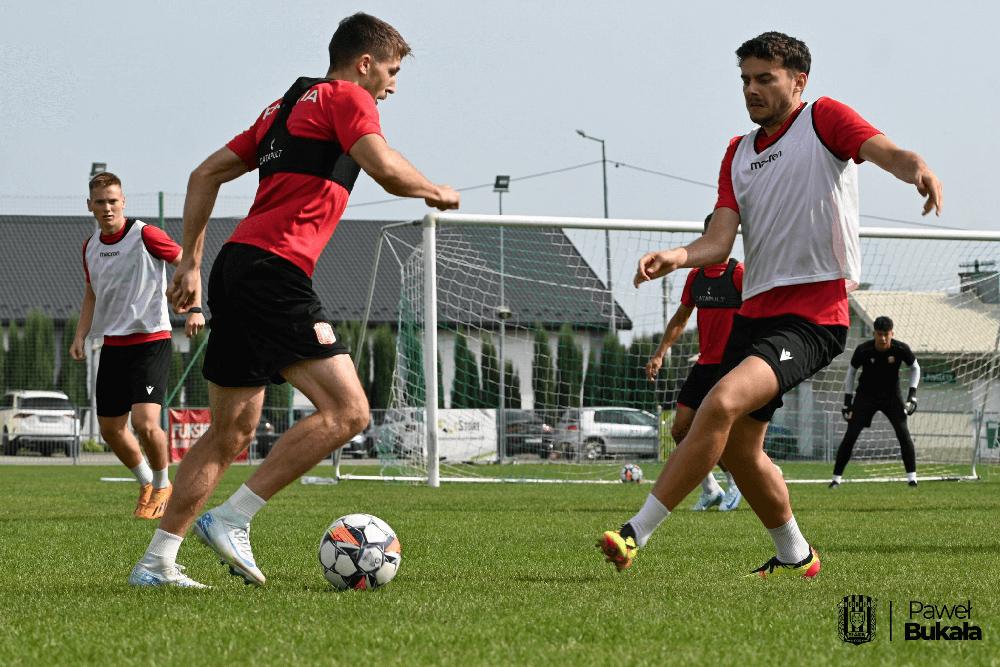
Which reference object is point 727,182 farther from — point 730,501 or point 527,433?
point 527,433

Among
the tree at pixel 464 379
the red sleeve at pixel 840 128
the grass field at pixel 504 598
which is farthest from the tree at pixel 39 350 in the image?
the red sleeve at pixel 840 128

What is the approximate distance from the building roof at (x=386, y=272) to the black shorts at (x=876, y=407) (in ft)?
14.6

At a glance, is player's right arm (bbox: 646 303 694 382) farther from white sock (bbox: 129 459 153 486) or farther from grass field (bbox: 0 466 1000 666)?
white sock (bbox: 129 459 153 486)

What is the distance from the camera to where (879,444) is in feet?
82.0

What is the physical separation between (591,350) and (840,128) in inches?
620

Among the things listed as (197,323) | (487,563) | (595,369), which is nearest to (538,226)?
(595,369)

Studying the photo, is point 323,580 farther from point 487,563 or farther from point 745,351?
point 745,351

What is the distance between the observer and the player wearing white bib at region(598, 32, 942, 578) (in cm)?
520

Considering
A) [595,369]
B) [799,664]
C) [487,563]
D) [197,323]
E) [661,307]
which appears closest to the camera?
[799,664]

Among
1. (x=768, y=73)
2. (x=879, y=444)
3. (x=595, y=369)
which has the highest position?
(x=768, y=73)

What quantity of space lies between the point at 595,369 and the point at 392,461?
4636 millimetres

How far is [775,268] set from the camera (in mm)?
5484

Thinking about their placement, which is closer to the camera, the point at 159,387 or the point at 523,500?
the point at 159,387

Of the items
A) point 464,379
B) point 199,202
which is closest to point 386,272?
point 464,379
